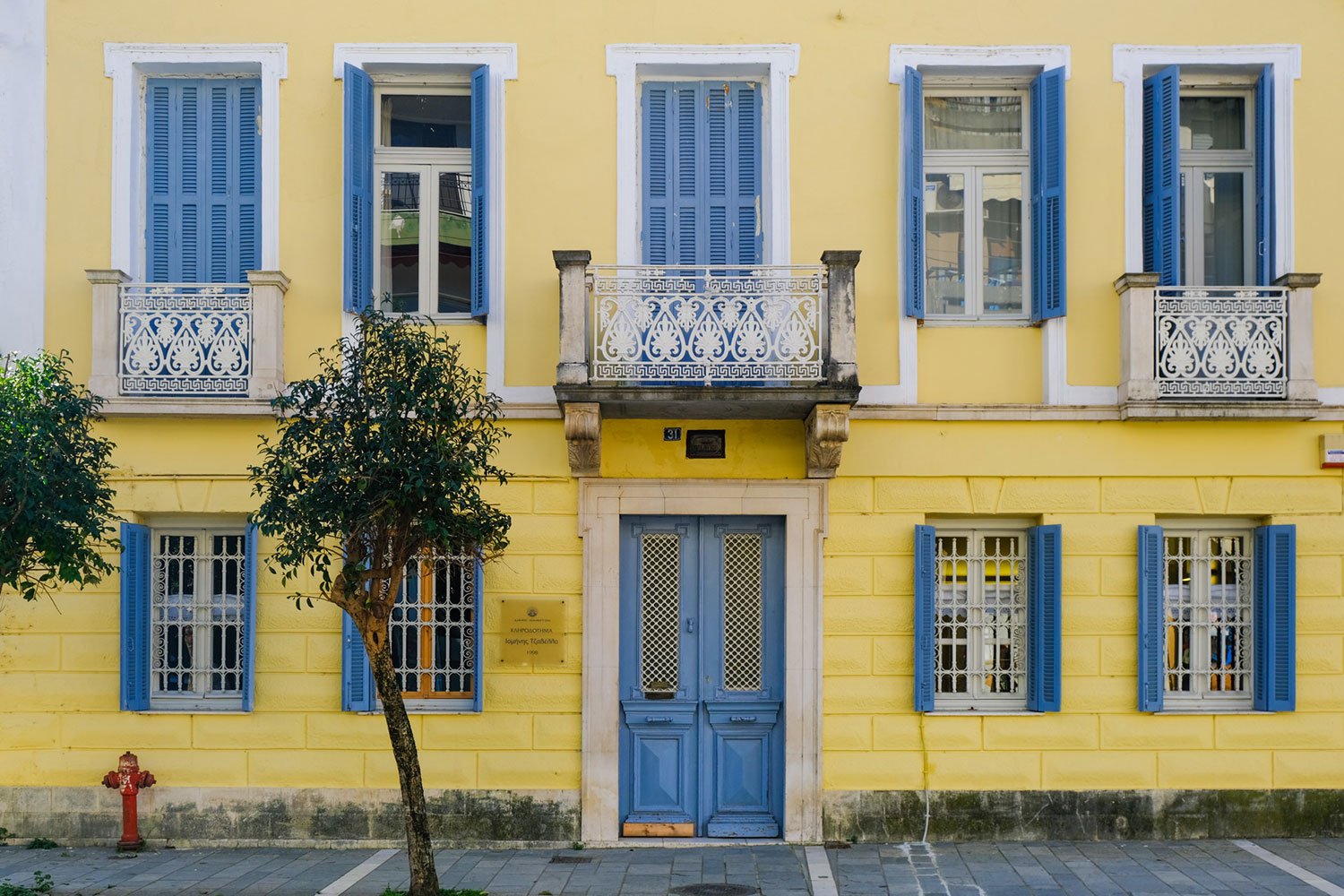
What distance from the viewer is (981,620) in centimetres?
1187

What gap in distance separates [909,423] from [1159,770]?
3622 millimetres

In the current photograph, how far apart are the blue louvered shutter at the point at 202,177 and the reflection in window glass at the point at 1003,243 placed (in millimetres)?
6491

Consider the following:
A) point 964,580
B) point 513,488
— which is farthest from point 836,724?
point 513,488

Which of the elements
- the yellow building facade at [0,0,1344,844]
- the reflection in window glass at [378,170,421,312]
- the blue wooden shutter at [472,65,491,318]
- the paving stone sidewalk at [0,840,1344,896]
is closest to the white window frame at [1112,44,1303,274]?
the yellow building facade at [0,0,1344,844]

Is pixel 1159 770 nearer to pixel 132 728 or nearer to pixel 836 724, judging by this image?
pixel 836 724

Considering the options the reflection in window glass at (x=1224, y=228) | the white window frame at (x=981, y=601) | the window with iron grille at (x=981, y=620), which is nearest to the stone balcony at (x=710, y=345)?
the white window frame at (x=981, y=601)

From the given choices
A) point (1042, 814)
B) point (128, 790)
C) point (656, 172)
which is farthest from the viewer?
point (656, 172)

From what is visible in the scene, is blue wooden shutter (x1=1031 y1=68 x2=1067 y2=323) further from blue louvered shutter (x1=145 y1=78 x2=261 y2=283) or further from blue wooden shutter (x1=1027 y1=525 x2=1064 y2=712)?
blue louvered shutter (x1=145 y1=78 x2=261 y2=283)

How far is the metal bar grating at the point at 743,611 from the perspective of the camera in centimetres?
1181

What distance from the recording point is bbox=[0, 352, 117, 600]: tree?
905 centimetres

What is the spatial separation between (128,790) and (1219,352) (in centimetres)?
978

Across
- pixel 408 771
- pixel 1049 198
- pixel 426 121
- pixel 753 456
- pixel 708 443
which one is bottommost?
pixel 408 771

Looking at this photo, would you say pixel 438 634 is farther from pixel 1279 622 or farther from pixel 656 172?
pixel 1279 622

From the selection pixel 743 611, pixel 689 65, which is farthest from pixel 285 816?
pixel 689 65
